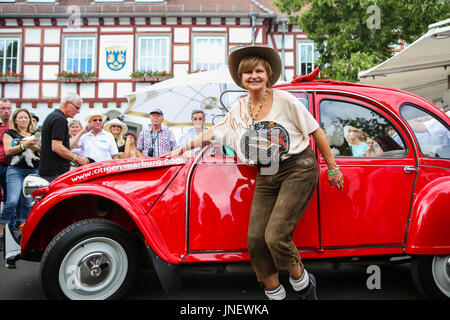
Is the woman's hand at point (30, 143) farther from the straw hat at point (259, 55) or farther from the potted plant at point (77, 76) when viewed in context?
the potted plant at point (77, 76)

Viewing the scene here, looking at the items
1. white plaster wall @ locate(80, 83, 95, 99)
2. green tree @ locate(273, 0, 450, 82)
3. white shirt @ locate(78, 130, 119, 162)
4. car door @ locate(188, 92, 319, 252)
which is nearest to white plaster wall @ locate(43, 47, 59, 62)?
white plaster wall @ locate(80, 83, 95, 99)

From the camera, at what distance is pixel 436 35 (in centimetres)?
550

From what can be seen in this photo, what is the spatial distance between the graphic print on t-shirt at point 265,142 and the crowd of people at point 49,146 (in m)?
2.50

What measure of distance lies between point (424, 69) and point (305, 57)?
399 inches

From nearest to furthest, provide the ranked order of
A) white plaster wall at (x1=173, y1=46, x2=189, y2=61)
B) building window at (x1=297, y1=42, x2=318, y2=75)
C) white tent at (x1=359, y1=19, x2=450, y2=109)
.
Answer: white tent at (x1=359, y1=19, x2=450, y2=109)
white plaster wall at (x1=173, y1=46, x2=189, y2=61)
building window at (x1=297, y1=42, x2=318, y2=75)

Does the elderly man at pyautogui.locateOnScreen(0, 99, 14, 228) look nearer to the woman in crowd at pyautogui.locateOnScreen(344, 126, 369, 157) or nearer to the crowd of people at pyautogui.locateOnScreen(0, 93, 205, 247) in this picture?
the crowd of people at pyautogui.locateOnScreen(0, 93, 205, 247)

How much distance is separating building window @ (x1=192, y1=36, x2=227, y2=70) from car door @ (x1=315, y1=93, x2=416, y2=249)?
13599mm

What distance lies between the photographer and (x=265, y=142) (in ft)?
8.80

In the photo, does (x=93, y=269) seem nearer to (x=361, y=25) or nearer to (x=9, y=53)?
(x=361, y=25)

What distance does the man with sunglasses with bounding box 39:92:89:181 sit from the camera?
4.41 metres

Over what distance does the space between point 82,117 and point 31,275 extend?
12827 millimetres

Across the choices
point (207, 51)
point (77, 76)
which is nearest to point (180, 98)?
point (207, 51)

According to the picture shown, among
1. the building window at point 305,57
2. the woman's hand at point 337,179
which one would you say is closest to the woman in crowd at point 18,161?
the woman's hand at point 337,179

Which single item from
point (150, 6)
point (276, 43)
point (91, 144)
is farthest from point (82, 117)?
point (91, 144)
